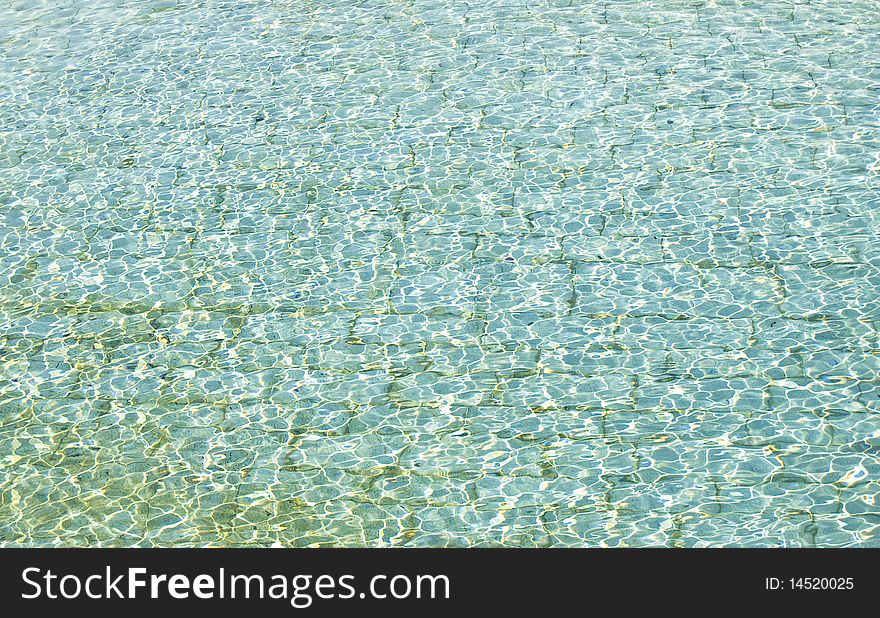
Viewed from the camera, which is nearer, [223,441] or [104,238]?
[223,441]

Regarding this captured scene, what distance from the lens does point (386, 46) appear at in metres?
4.77

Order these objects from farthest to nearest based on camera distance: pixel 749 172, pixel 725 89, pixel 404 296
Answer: pixel 725 89 < pixel 749 172 < pixel 404 296

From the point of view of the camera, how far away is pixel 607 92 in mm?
4250

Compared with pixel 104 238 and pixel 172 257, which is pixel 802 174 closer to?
pixel 172 257

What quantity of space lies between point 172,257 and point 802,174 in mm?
2207

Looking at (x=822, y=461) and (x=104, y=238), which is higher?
(x=104, y=238)

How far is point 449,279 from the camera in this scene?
10.7ft

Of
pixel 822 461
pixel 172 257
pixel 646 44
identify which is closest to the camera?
pixel 822 461

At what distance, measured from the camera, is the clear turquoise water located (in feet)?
8.18

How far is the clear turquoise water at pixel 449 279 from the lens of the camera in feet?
8.18
